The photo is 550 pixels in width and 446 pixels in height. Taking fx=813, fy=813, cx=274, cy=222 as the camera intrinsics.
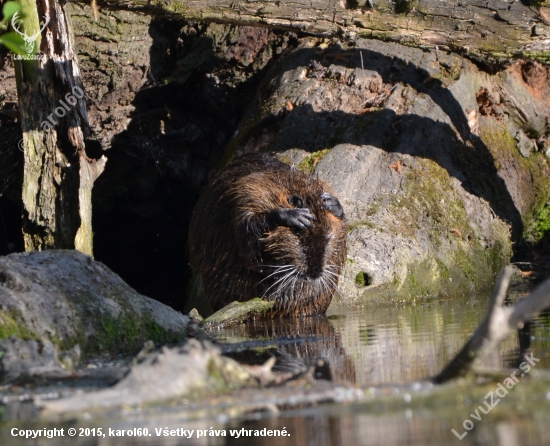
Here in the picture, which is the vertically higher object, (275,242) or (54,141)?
(54,141)

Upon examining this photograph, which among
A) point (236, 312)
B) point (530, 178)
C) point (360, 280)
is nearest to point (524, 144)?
point (530, 178)

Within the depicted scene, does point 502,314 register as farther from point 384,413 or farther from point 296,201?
point 296,201

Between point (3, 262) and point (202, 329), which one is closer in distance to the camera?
point (3, 262)

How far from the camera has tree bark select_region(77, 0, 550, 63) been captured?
7.24 m

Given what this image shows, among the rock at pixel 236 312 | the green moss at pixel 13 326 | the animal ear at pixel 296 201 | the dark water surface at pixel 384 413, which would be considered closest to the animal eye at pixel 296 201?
the animal ear at pixel 296 201

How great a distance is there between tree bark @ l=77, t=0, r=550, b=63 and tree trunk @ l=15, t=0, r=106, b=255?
0.58 m

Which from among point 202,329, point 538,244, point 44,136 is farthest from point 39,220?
point 538,244

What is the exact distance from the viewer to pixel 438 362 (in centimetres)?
352

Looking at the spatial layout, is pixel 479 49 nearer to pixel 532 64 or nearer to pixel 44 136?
pixel 532 64

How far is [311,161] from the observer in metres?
8.06

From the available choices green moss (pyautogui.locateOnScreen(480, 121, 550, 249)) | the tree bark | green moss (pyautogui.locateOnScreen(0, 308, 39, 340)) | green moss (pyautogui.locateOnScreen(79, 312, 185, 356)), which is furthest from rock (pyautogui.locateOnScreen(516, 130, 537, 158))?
green moss (pyautogui.locateOnScreen(0, 308, 39, 340))

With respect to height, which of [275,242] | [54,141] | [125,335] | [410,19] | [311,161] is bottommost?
[125,335]

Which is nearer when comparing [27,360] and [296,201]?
[27,360]

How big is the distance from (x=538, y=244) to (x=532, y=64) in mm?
2144
